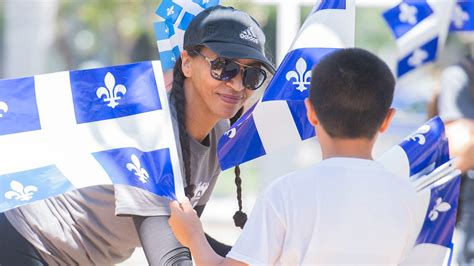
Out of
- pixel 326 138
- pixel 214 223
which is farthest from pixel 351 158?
pixel 214 223

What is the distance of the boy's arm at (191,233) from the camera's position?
2746mm

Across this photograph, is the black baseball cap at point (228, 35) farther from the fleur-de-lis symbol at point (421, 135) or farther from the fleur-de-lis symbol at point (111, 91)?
the fleur-de-lis symbol at point (421, 135)

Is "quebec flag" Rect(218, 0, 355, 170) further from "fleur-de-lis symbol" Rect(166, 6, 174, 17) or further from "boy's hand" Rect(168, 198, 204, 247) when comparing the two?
"fleur-de-lis symbol" Rect(166, 6, 174, 17)

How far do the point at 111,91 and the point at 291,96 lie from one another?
0.62 metres

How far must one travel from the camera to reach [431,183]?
9.81 feet

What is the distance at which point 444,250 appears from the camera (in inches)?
118

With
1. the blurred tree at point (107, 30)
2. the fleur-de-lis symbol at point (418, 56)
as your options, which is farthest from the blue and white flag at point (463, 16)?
the blurred tree at point (107, 30)

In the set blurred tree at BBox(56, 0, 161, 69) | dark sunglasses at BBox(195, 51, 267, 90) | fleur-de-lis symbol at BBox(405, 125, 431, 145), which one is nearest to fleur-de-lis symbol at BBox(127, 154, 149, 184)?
dark sunglasses at BBox(195, 51, 267, 90)

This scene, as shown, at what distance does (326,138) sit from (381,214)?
262mm

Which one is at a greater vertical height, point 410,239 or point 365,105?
point 365,105

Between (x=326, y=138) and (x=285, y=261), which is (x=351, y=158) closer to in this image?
(x=326, y=138)

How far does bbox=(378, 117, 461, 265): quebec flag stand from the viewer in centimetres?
291

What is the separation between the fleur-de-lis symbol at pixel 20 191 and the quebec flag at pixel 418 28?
332 centimetres

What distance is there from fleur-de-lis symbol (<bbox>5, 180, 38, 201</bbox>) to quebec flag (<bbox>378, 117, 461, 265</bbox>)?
115 cm
